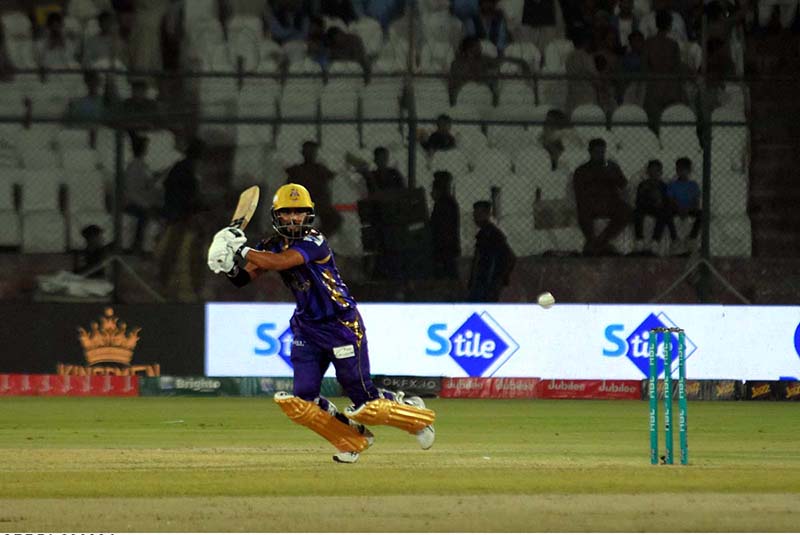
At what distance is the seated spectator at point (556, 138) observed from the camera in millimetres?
17734

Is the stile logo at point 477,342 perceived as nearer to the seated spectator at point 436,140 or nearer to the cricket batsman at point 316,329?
the seated spectator at point 436,140

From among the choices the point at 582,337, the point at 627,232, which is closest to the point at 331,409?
the point at 582,337

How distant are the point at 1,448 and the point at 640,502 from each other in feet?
17.3

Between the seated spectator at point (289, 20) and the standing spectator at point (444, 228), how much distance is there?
323 centimetres

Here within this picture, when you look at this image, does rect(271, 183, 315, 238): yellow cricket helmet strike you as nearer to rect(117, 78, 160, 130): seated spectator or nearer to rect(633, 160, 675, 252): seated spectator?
rect(633, 160, 675, 252): seated spectator

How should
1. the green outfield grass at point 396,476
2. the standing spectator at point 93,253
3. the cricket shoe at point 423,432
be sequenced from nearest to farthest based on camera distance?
1. the green outfield grass at point 396,476
2. the cricket shoe at point 423,432
3. the standing spectator at point 93,253

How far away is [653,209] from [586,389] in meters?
2.32

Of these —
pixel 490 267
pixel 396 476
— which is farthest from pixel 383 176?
pixel 396 476

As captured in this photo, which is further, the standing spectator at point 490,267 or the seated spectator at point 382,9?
the seated spectator at point 382,9

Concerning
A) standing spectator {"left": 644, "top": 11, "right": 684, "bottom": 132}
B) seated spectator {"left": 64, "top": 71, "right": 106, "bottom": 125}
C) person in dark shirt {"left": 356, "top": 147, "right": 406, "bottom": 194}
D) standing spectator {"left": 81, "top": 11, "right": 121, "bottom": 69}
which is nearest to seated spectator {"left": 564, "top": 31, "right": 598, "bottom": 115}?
standing spectator {"left": 644, "top": 11, "right": 684, "bottom": 132}

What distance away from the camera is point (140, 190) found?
17.6 metres

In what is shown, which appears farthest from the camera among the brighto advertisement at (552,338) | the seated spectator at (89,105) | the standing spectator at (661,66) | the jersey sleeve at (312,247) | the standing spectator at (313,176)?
the standing spectator at (661,66)

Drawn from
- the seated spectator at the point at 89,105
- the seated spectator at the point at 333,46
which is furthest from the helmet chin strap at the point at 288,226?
the seated spectator at the point at 333,46

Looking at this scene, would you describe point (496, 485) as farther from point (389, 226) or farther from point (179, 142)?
point (179, 142)
